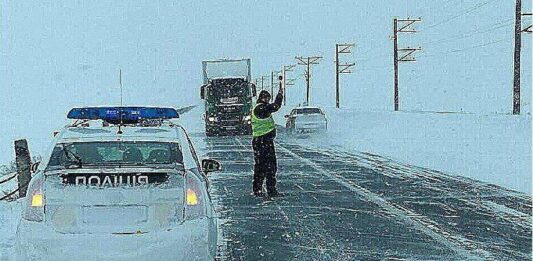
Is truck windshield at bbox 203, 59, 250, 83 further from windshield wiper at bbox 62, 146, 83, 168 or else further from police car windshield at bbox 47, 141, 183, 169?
windshield wiper at bbox 62, 146, 83, 168

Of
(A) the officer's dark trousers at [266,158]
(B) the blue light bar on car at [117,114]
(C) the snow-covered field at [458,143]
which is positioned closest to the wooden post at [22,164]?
(A) the officer's dark trousers at [266,158]

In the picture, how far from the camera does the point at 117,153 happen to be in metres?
6.98

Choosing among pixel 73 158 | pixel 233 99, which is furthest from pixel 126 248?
pixel 233 99

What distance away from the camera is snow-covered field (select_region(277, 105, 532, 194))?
16000 millimetres

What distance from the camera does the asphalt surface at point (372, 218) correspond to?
7781mm

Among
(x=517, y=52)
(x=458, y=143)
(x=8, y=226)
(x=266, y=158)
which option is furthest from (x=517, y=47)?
(x=8, y=226)

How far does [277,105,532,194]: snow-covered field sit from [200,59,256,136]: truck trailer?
374cm

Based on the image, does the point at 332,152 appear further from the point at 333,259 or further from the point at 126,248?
the point at 126,248

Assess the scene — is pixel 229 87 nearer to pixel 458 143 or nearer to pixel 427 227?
pixel 458 143

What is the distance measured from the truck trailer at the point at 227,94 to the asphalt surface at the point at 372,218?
16982mm

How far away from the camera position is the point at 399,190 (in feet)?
42.2

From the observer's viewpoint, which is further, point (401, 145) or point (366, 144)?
point (366, 144)

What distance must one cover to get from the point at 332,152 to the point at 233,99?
36.4ft

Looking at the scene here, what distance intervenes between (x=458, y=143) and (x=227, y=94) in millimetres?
14179
